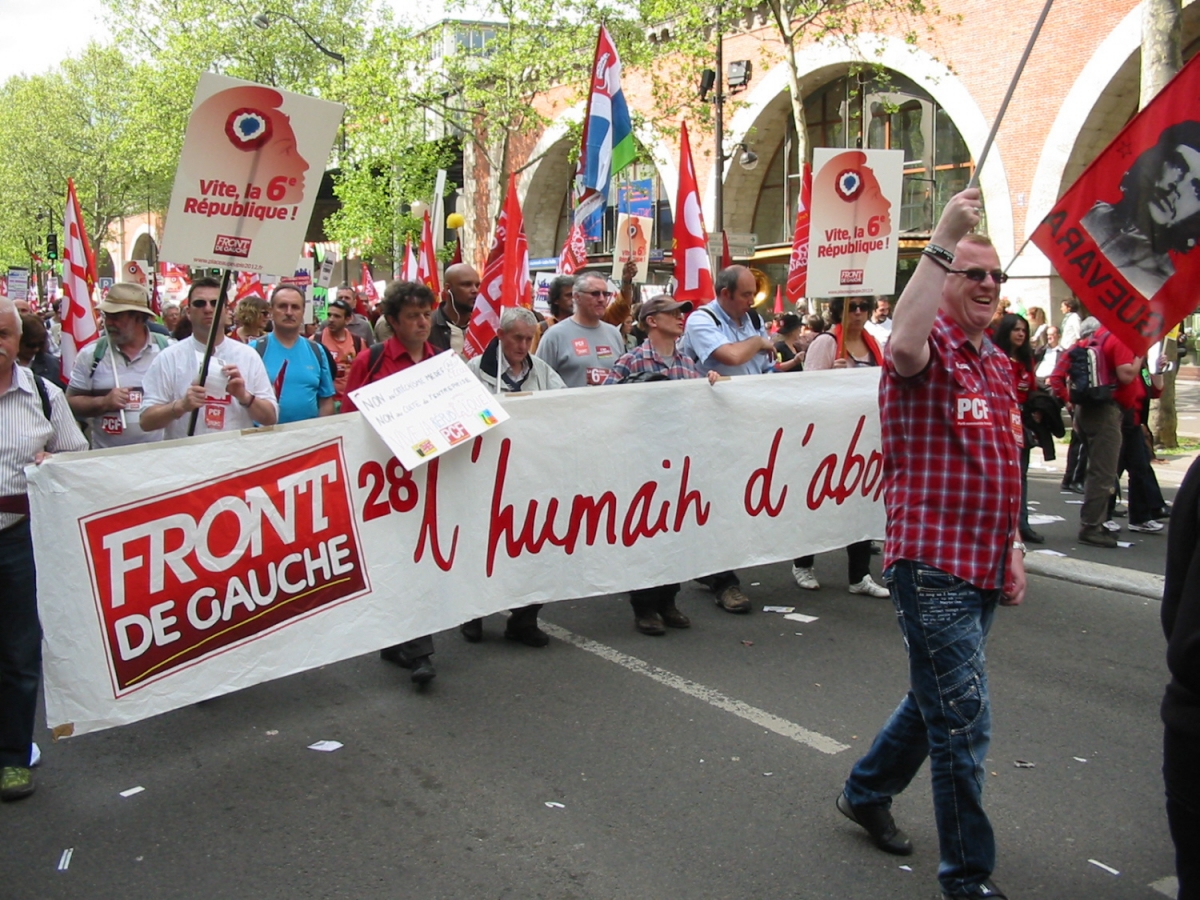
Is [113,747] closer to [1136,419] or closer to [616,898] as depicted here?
[616,898]

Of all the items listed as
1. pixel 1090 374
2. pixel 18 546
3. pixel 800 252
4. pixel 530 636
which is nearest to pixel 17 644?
pixel 18 546

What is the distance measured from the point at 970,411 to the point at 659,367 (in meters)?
3.34

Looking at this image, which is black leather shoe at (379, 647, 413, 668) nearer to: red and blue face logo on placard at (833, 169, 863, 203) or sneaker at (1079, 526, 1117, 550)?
red and blue face logo on placard at (833, 169, 863, 203)

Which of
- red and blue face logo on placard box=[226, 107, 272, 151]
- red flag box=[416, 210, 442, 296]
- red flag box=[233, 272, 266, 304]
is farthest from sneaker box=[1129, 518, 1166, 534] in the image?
red flag box=[233, 272, 266, 304]

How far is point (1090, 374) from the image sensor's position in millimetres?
8555

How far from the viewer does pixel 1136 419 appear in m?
9.12

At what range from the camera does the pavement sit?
357cm

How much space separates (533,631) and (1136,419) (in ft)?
19.0

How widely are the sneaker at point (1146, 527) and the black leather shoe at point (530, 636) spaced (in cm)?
565

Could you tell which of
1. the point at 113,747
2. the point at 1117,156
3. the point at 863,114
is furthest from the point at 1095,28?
the point at 113,747

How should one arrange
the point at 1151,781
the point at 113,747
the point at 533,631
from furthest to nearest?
the point at 533,631 → the point at 113,747 → the point at 1151,781

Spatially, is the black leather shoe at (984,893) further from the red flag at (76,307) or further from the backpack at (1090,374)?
the red flag at (76,307)

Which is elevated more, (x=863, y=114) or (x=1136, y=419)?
(x=863, y=114)

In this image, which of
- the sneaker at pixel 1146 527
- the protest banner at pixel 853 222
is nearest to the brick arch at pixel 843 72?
the sneaker at pixel 1146 527
